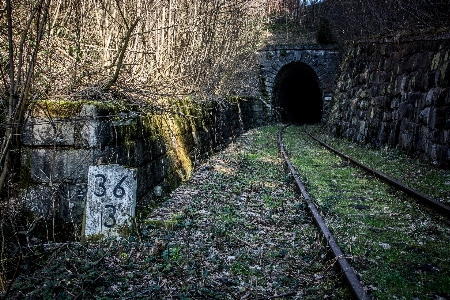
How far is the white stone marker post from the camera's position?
4293 millimetres

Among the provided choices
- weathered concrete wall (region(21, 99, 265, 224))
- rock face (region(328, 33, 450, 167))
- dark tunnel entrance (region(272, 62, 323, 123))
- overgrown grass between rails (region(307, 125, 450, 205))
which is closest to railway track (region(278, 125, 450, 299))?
overgrown grass between rails (region(307, 125, 450, 205))

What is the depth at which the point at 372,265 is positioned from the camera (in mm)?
3902

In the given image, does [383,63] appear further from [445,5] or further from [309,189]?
[309,189]

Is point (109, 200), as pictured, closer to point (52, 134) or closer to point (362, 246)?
point (52, 134)

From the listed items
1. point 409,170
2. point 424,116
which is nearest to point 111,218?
point 409,170

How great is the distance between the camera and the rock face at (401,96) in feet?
29.7

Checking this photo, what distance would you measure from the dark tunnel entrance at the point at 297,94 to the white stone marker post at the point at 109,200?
2053cm

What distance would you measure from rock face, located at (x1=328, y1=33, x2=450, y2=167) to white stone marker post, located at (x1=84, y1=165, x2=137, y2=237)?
684 centimetres

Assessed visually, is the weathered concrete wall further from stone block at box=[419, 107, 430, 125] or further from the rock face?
stone block at box=[419, 107, 430, 125]

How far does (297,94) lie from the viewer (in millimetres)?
36625

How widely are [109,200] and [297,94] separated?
33.7 meters

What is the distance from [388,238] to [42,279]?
12.3 feet

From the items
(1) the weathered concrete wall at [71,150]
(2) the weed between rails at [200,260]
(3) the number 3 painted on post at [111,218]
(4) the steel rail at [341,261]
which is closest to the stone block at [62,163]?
(1) the weathered concrete wall at [71,150]

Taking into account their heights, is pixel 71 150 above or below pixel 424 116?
below
